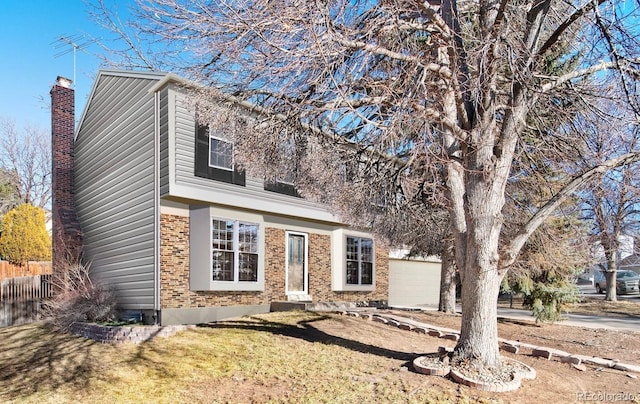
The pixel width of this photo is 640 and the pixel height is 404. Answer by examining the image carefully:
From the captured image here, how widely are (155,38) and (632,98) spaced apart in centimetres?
681

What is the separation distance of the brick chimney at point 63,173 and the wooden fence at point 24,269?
24.7 feet

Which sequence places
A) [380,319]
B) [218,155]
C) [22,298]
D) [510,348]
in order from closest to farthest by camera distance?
[510,348], [380,319], [218,155], [22,298]

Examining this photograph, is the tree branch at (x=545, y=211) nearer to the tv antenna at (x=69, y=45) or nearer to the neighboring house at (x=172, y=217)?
the neighboring house at (x=172, y=217)

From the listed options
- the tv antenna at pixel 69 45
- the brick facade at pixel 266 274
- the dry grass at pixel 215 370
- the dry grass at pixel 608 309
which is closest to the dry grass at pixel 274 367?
the dry grass at pixel 215 370

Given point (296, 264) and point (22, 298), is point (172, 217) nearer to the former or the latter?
point (296, 264)

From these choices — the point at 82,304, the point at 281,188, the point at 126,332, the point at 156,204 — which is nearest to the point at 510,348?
the point at 126,332

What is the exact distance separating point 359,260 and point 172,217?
753 cm

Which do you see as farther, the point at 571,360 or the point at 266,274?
the point at 266,274

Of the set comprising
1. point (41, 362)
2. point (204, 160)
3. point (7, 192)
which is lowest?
point (41, 362)

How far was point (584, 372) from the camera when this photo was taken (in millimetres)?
7027

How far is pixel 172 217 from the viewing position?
1121 cm

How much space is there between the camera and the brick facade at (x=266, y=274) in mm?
11023

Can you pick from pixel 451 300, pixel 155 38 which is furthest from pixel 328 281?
pixel 155 38

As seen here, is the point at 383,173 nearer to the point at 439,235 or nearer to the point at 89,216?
the point at 439,235
